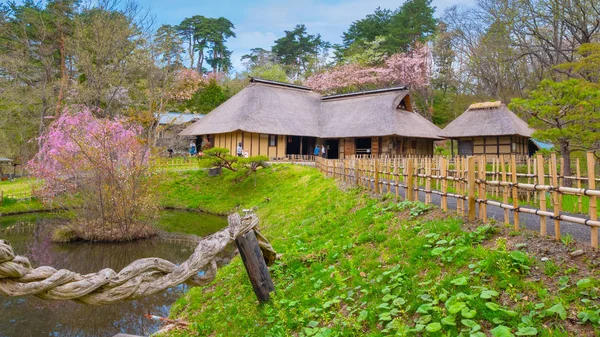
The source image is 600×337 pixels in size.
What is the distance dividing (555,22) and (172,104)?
3090 cm

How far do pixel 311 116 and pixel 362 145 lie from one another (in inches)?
180

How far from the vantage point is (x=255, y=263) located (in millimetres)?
5113

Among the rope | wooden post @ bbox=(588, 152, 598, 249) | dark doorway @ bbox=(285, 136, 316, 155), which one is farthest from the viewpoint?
dark doorway @ bbox=(285, 136, 316, 155)

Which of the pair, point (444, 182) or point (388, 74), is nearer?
point (444, 182)

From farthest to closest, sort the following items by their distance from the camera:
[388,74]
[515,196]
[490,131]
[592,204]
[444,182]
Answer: [388,74], [490,131], [444,182], [515,196], [592,204]

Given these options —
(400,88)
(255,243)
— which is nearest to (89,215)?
(255,243)

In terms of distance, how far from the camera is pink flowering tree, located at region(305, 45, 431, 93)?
3597cm

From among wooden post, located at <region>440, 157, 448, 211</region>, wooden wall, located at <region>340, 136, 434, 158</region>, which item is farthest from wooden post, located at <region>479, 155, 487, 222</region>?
wooden wall, located at <region>340, 136, 434, 158</region>

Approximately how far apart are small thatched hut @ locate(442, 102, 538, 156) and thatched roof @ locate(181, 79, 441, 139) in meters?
1.88

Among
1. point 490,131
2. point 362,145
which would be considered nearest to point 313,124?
point 362,145

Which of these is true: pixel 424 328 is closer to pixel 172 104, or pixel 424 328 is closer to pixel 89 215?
pixel 89 215

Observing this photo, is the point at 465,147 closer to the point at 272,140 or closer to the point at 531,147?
the point at 531,147

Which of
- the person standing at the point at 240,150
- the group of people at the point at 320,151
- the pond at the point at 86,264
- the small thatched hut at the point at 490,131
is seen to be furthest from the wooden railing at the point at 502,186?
the group of people at the point at 320,151

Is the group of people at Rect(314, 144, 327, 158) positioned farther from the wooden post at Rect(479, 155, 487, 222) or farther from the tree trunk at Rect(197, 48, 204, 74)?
the tree trunk at Rect(197, 48, 204, 74)
